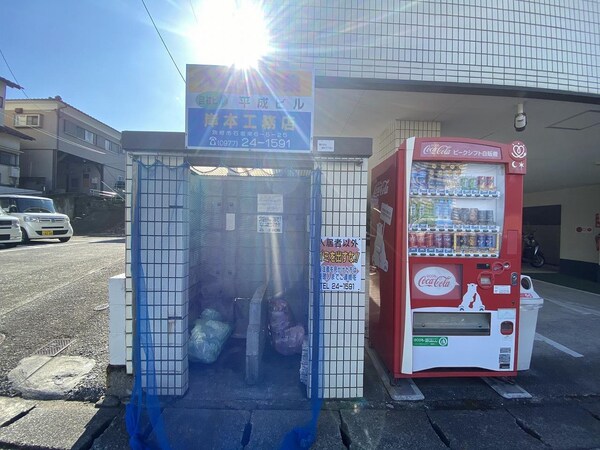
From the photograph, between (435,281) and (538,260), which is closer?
(435,281)

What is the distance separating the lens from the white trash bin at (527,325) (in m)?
3.37

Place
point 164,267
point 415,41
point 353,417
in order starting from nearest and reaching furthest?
point 353,417 → point 164,267 → point 415,41

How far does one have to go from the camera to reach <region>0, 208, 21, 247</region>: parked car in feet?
37.9

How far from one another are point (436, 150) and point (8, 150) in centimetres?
2829

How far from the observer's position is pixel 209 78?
9.07 feet

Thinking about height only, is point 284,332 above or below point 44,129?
below

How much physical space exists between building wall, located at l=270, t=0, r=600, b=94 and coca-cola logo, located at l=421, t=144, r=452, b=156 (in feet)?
3.94

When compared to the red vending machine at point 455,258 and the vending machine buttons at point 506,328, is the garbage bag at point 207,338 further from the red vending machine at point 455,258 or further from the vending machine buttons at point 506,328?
the vending machine buttons at point 506,328

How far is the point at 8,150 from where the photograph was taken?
22000 mm

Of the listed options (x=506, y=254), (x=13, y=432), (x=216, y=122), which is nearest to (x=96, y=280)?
(x=13, y=432)

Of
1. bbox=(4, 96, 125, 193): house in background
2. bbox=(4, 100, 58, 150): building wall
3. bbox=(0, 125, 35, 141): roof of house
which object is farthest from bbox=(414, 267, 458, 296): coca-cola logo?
bbox=(4, 100, 58, 150): building wall

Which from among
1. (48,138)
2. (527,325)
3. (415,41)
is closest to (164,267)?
(527,325)

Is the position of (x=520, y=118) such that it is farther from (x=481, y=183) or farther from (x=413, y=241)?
(x=413, y=241)

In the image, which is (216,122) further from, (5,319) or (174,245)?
(5,319)
